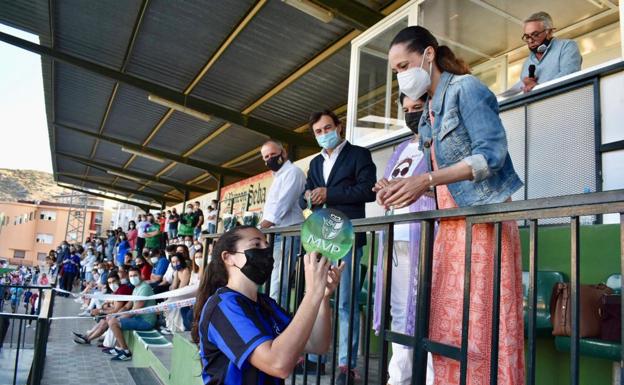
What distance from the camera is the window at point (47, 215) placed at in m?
52.9

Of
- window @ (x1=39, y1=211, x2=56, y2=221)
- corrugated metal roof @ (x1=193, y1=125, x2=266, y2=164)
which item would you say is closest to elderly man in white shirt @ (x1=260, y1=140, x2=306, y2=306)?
corrugated metal roof @ (x1=193, y1=125, x2=266, y2=164)

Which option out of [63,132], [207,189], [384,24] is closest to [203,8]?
[384,24]

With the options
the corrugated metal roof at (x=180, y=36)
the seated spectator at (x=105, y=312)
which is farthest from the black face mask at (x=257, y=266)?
the seated spectator at (x=105, y=312)

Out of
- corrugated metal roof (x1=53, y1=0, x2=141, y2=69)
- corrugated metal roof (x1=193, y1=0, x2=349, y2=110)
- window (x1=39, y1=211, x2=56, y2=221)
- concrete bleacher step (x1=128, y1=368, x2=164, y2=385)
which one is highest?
corrugated metal roof (x1=53, y1=0, x2=141, y2=69)

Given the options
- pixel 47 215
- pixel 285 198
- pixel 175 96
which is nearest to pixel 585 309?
pixel 285 198

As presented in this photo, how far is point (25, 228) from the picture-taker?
170 ft

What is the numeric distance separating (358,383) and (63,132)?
58.1 feet

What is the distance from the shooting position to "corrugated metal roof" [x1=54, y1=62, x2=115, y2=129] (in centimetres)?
1158

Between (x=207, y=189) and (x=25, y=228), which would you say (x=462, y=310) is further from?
(x=25, y=228)

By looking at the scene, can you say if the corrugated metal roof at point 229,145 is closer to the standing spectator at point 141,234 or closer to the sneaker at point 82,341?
the standing spectator at point 141,234

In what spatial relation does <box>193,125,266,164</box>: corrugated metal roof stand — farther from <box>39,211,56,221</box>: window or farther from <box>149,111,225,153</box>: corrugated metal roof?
<box>39,211,56,221</box>: window

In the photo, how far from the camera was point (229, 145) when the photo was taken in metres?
14.9

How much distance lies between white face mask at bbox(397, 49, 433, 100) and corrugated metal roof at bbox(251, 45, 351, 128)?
20.6 feet

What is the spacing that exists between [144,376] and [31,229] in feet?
180
